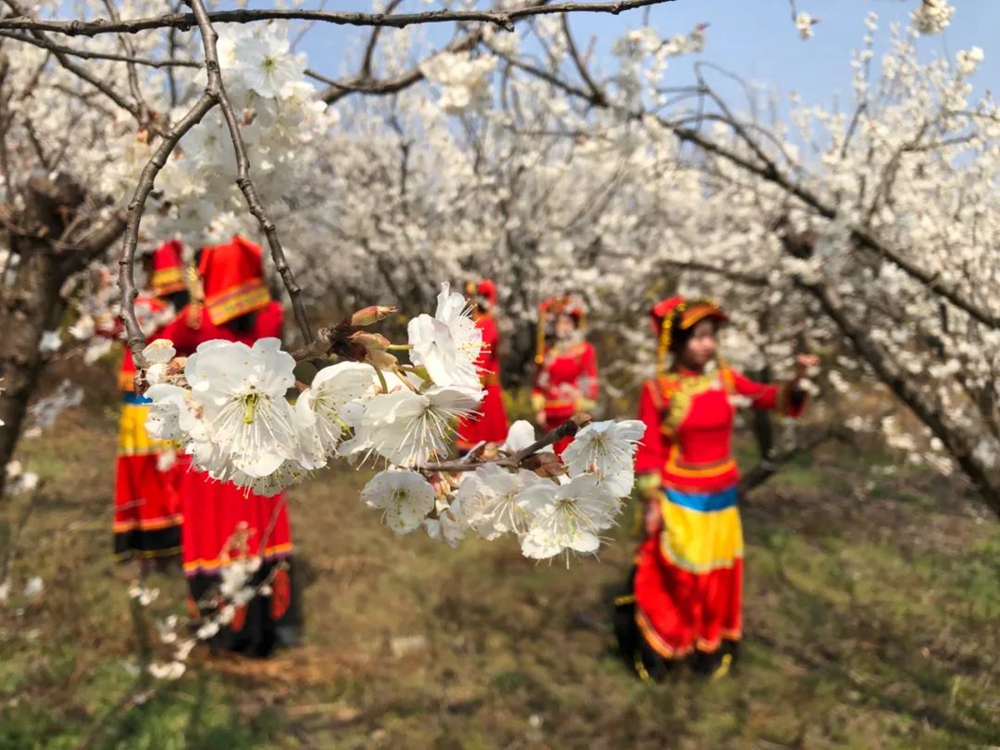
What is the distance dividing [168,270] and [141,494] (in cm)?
152

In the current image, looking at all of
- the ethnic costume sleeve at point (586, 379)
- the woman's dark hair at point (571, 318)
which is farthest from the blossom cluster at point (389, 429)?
the ethnic costume sleeve at point (586, 379)

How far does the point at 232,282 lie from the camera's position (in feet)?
10.2

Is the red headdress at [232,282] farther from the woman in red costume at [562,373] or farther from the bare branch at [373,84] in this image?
the woman in red costume at [562,373]

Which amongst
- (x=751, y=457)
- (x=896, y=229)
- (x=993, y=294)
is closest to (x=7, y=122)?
(x=993, y=294)

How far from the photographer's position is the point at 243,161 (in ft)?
2.46

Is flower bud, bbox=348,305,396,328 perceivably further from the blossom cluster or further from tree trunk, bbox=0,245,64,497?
tree trunk, bbox=0,245,64,497

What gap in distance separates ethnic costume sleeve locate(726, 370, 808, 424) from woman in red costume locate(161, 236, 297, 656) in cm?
238

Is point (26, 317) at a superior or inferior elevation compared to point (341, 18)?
inferior

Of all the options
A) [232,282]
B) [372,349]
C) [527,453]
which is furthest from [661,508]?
[372,349]

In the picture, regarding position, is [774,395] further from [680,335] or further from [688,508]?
[688,508]

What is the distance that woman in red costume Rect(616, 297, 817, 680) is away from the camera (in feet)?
10.7

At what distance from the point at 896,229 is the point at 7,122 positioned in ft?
16.2

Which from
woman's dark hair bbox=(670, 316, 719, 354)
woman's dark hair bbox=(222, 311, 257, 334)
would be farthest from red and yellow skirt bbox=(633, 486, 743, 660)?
woman's dark hair bbox=(222, 311, 257, 334)

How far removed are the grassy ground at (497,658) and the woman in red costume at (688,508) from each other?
0.68 feet
